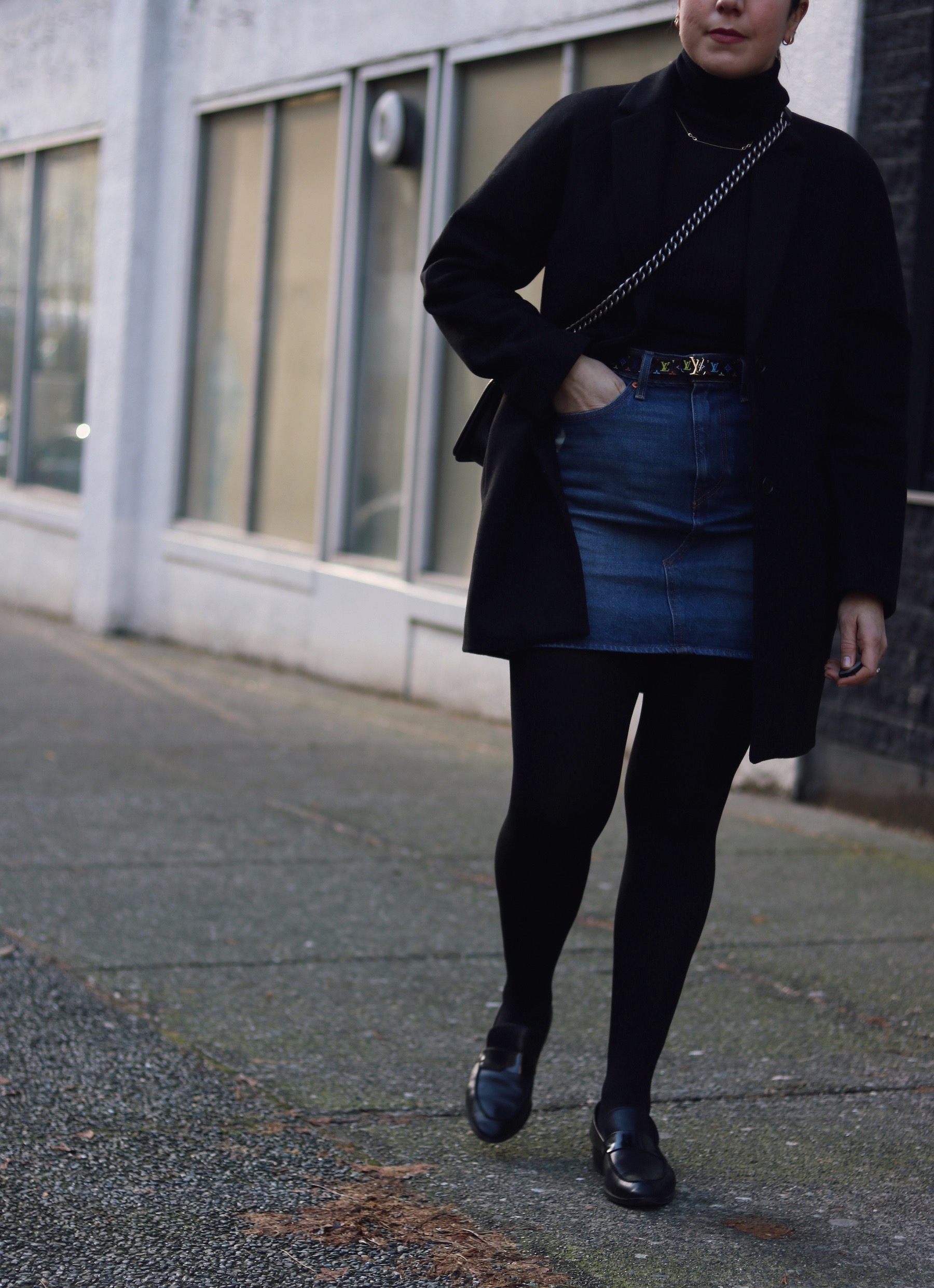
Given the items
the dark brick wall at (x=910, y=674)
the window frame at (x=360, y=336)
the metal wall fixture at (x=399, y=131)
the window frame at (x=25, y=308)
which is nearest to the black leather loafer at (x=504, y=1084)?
the dark brick wall at (x=910, y=674)

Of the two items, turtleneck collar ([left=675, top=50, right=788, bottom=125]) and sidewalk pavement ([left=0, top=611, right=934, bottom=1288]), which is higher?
turtleneck collar ([left=675, top=50, right=788, bottom=125])

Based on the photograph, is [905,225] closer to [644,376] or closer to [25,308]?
[644,376]

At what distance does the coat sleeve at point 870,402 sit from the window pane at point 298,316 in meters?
7.32

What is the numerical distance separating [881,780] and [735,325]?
3888 mm

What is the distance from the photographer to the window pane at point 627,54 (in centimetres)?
754

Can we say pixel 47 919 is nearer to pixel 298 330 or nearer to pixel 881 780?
pixel 881 780

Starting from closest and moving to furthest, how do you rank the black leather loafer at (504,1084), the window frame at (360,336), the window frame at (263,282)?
1. the black leather loafer at (504,1084)
2. the window frame at (360,336)
3. the window frame at (263,282)

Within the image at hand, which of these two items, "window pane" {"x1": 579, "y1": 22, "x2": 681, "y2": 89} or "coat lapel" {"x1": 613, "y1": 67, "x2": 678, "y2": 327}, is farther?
"window pane" {"x1": 579, "y1": 22, "x2": 681, "y2": 89}

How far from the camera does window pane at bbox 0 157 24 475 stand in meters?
14.1

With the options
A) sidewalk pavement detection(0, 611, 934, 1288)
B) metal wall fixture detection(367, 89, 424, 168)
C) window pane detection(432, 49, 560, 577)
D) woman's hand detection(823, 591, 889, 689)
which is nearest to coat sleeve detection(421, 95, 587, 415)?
woman's hand detection(823, 591, 889, 689)

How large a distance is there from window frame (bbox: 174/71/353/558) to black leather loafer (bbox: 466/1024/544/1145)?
22.8 ft

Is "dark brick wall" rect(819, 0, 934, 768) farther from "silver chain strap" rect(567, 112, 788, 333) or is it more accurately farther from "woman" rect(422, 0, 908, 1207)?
"silver chain strap" rect(567, 112, 788, 333)

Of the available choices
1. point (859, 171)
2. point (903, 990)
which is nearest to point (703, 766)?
point (859, 171)

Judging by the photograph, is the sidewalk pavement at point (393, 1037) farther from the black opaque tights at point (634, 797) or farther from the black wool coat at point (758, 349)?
the black wool coat at point (758, 349)
